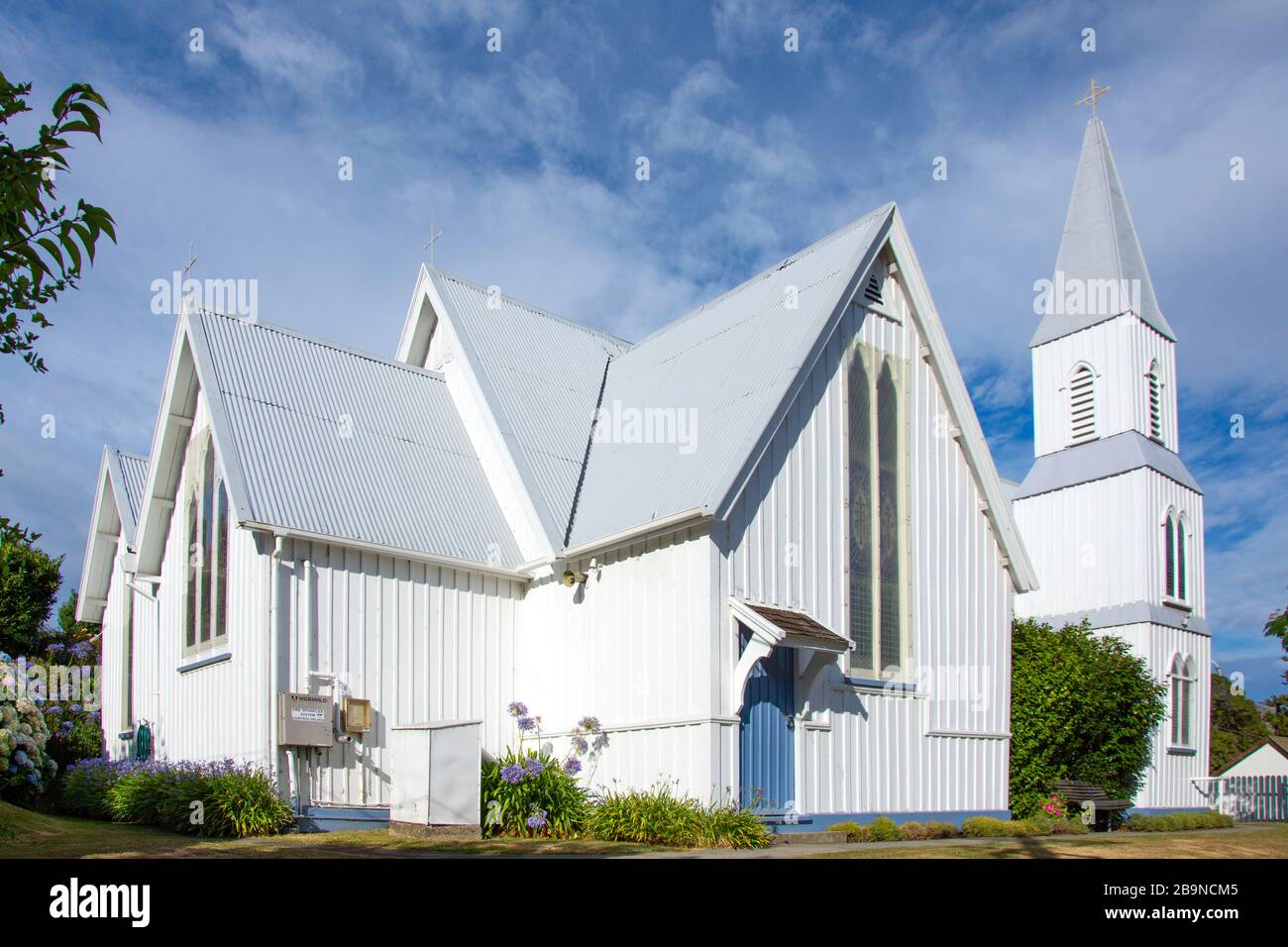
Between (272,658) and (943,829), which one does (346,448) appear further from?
(943,829)

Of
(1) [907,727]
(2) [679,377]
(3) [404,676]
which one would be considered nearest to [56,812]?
(3) [404,676]

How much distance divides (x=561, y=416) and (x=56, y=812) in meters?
11.5

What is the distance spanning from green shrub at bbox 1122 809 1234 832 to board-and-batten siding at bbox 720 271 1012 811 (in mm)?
8831

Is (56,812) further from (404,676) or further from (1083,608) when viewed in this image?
(1083,608)

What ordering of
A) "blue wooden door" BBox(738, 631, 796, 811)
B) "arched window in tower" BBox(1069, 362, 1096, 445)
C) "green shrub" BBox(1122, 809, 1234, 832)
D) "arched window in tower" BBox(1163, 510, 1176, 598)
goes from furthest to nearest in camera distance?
"arched window in tower" BBox(1069, 362, 1096, 445)
"arched window in tower" BBox(1163, 510, 1176, 598)
"green shrub" BBox(1122, 809, 1234, 832)
"blue wooden door" BBox(738, 631, 796, 811)

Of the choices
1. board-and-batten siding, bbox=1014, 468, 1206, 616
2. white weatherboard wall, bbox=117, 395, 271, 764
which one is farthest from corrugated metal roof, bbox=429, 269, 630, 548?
board-and-batten siding, bbox=1014, 468, 1206, 616

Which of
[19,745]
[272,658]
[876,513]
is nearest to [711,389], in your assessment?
[876,513]

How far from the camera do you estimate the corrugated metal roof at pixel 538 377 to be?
20.1 m

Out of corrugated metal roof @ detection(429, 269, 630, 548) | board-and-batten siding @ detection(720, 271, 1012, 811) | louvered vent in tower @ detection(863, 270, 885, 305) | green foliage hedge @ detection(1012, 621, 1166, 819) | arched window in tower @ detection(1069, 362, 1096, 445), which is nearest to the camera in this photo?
board-and-batten siding @ detection(720, 271, 1012, 811)

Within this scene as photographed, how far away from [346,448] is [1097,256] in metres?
28.3

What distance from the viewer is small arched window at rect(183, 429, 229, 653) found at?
18.6 metres

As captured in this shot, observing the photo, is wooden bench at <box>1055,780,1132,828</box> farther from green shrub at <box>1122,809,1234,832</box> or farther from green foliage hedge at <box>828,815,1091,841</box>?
green foliage hedge at <box>828,815,1091,841</box>

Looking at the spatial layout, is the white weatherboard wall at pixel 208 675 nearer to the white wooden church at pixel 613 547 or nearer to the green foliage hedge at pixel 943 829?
the white wooden church at pixel 613 547

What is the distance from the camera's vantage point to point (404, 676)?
1805 centimetres
